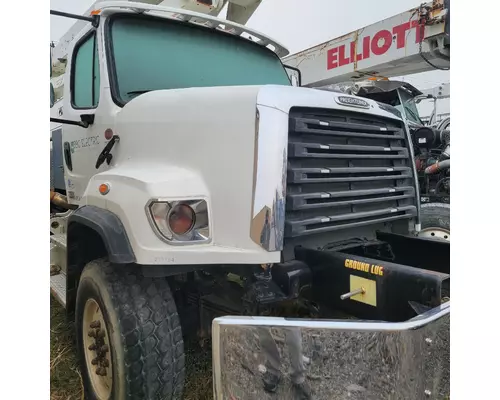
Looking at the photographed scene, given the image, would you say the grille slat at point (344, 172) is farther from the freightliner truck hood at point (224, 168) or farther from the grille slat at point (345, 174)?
the freightliner truck hood at point (224, 168)

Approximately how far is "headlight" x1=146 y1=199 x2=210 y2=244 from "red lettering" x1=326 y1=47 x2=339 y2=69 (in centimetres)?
384

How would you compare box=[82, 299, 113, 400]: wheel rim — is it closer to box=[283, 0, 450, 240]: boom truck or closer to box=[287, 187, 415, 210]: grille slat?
box=[287, 187, 415, 210]: grille slat

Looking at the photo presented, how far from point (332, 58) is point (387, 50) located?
751 millimetres

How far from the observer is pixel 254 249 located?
6.05 ft

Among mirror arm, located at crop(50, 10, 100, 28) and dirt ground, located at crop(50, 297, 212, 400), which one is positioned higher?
mirror arm, located at crop(50, 10, 100, 28)

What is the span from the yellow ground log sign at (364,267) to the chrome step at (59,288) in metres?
1.80

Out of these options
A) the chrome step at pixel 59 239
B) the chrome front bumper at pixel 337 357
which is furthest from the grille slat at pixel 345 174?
the chrome step at pixel 59 239

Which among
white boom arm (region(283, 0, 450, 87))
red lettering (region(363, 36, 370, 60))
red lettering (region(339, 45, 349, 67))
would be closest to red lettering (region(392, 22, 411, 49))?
white boom arm (region(283, 0, 450, 87))

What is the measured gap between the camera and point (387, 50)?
15.3 ft

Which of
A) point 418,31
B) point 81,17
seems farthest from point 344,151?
point 418,31

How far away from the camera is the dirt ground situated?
236cm

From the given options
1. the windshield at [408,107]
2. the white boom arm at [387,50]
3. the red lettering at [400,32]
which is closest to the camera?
the white boom arm at [387,50]

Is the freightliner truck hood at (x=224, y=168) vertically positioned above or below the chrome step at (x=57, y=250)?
above

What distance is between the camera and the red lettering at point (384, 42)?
14.9 feet
